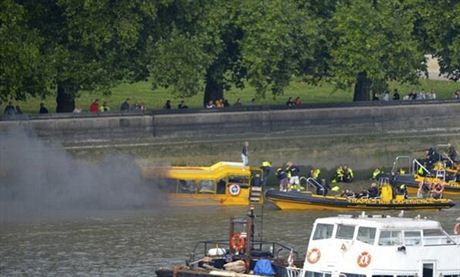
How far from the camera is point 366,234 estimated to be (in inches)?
2179

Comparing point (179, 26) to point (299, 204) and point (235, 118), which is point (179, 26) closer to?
point (235, 118)

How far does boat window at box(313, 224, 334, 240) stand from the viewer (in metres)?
55.9

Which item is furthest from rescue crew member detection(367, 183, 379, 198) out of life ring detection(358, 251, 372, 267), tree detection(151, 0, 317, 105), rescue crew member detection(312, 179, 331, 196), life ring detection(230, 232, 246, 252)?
life ring detection(358, 251, 372, 267)

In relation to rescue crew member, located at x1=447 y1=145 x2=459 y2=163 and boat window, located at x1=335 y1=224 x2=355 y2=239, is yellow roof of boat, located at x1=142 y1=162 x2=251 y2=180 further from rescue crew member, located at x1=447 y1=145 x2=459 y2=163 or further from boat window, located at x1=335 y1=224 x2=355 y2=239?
boat window, located at x1=335 y1=224 x2=355 y2=239

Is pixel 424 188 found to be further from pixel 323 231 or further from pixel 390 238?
pixel 390 238

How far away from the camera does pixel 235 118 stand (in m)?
87.0

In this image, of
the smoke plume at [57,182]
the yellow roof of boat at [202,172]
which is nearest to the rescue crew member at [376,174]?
the yellow roof of boat at [202,172]

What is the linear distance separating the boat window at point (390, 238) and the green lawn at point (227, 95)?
38.9 meters

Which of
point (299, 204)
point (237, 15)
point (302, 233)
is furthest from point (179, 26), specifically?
point (302, 233)

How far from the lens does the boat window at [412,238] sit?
181 feet

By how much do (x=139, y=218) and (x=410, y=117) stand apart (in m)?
21.8

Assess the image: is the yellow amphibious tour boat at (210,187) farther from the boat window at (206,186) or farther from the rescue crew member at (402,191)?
the rescue crew member at (402,191)

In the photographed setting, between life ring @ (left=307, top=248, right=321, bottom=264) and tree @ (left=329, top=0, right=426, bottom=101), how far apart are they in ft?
116

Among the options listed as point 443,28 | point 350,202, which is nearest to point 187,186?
point 350,202
